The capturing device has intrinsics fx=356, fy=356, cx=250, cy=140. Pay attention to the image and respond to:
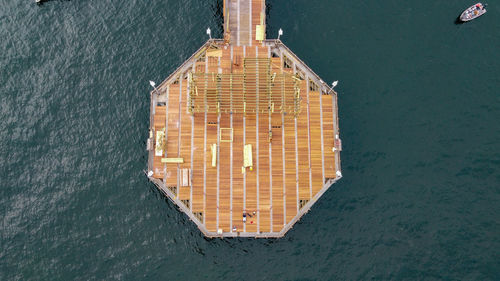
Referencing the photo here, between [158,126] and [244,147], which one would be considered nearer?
[244,147]

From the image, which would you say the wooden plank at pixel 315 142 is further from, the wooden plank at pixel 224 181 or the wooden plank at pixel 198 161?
the wooden plank at pixel 198 161

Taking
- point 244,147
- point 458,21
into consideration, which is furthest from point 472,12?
point 244,147

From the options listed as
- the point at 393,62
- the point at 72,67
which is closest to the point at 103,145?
the point at 72,67

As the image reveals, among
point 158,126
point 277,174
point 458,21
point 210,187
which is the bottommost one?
point 210,187

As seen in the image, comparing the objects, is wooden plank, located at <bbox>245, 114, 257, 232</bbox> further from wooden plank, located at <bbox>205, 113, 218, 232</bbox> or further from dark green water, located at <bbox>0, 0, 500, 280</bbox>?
wooden plank, located at <bbox>205, 113, 218, 232</bbox>

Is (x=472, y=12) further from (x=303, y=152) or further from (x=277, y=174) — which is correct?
(x=277, y=174)

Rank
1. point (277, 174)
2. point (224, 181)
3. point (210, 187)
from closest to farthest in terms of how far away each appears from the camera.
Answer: point (210, 187), point (224, 181), point (277, 174)

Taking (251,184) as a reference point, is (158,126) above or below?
above
